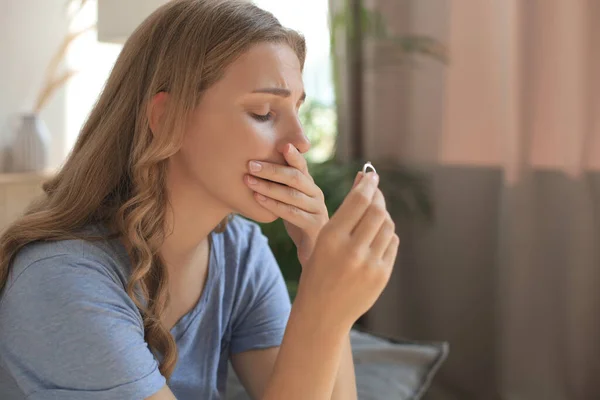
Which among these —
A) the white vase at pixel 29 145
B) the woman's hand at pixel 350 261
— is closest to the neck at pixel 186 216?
the woman's hand at pixel 350 261

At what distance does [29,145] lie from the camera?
2934 mm

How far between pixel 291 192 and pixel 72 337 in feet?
1.28

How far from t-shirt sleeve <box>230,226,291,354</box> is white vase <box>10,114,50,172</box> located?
1766 mm

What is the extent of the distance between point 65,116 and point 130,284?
226cm

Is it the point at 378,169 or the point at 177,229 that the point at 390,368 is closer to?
the point at 177,229

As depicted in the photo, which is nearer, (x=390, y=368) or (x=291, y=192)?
(x=291, y=192)

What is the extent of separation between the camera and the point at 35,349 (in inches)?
40.0

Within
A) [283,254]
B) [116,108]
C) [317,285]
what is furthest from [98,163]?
Answer: [283,254]

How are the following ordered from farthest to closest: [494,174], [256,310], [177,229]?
[494,174], [256,310], [177,229]

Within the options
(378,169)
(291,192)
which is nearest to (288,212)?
(291,192)

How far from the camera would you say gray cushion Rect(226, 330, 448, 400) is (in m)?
1.68

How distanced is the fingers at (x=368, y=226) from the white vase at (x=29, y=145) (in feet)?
7.28

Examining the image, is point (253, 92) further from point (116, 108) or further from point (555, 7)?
point (555, 7)

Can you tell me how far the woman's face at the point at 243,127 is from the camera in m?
1.14
